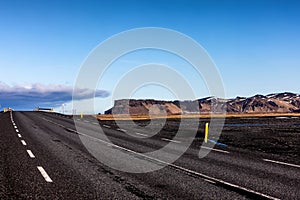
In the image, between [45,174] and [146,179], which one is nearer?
[146,179]

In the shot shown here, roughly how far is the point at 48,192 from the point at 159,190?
2.17 m

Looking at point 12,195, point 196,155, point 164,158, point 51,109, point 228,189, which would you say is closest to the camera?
point 12,195

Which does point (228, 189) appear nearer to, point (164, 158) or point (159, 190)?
point (159, 190)

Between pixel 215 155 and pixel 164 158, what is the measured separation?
92.9 inches

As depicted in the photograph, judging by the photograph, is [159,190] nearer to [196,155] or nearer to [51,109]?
[196,155]

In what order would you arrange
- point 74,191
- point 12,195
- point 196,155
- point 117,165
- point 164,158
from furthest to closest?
point 196,155
point 164,158
point 117,165
point 74,191
point 12,195

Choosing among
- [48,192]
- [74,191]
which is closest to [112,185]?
[74,191]

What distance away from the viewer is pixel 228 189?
6691 mm

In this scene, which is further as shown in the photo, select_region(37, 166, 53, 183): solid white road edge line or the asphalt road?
select_region(37, 166, 53, 183): solid white road edge line

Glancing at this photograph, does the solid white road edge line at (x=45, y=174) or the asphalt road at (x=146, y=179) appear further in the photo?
the solid white road edge line at (x=45, y=174)

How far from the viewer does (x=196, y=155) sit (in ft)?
39.5

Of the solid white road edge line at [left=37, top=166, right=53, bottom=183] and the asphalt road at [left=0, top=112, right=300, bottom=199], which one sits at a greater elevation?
the solid white road edge line at [left=37, top=166, right=53, bottom=183]

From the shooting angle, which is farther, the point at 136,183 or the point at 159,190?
the point at 136,183

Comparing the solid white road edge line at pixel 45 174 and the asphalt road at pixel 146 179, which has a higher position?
the solid white road edge line at pixel 45 174
